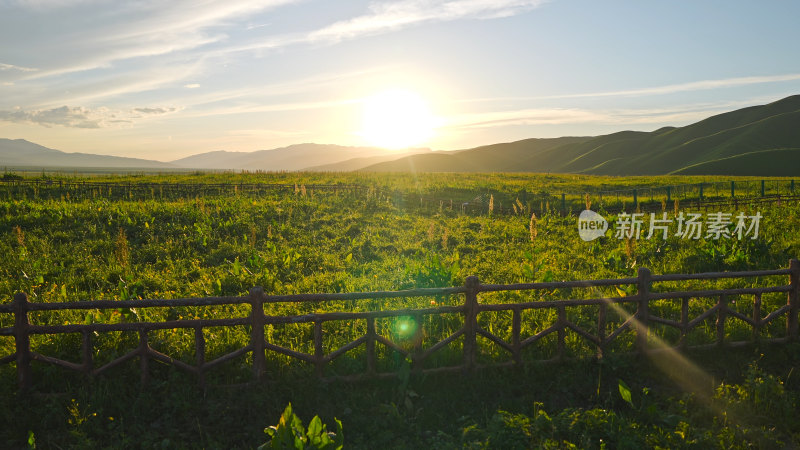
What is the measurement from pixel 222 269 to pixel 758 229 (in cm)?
1663

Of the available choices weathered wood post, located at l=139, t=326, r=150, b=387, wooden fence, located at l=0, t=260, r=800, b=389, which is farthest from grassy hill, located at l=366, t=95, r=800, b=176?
weathered wood post, located at l=139, t=326, r=150, b=387

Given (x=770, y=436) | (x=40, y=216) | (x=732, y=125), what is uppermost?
(x=732, y=125)

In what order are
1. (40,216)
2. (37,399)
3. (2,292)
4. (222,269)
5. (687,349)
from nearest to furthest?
(37,399), (687,349), (2,292), (222,269), (40,216)

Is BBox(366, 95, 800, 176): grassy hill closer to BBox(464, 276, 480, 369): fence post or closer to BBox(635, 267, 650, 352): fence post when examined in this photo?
BBox(635, 267, 650, 352): fence post

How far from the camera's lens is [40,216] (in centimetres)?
1783

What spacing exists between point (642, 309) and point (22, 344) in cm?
890

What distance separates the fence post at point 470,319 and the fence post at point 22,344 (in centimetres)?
594

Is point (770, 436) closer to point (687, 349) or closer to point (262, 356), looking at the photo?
point (687, 349)

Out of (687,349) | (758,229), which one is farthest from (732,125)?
(687,349)

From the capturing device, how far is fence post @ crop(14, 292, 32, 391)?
236 inches

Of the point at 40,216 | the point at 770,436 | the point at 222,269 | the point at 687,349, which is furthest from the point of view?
the point at 40,216

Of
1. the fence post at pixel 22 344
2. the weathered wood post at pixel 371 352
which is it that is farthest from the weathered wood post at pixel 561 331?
the fence post at pixel 22 344

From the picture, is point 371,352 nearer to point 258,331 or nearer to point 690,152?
point 258,331

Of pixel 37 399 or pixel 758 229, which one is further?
pixel 758 229
